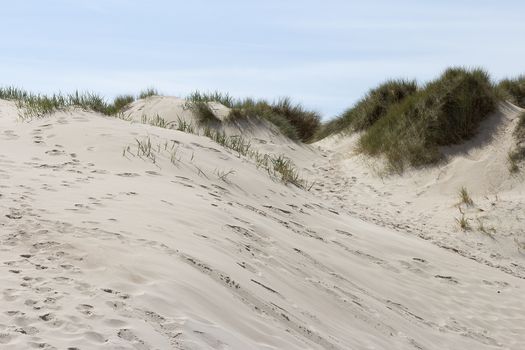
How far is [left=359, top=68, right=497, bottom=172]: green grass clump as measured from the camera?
1259 cm

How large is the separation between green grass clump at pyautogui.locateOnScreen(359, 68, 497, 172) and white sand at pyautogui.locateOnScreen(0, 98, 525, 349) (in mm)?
2014

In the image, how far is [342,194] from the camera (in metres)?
11.2

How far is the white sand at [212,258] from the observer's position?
11.0ft

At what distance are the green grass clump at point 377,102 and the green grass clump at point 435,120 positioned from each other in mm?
1104

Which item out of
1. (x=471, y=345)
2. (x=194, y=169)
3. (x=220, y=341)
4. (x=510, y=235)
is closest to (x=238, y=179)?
(x=194, y=169)

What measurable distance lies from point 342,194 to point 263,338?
7704 millimetres

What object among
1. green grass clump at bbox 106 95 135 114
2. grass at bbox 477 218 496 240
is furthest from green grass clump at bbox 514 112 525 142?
green grass clump at bbox 106 95 135 114

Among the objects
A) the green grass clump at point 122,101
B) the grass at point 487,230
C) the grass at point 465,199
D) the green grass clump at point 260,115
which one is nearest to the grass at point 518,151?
the grass at point 465,199

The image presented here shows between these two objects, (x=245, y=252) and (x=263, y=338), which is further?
(x=245, y=252)

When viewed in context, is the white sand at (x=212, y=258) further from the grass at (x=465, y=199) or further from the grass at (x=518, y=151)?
the grass at (x=518, y=151)

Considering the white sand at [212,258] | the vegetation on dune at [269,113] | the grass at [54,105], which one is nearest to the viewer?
the white sand at [212,258]

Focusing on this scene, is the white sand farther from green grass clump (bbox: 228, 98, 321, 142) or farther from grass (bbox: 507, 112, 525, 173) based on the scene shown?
green grass clump (bbox: 228, 98, 321, 142)

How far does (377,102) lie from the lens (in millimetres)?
14875

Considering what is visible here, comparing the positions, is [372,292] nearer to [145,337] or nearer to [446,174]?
[145,337]
